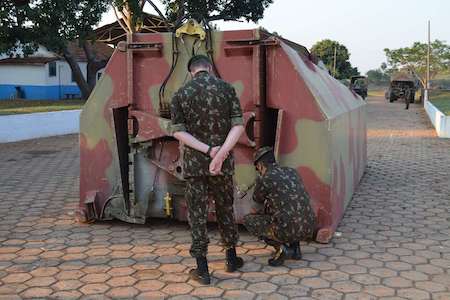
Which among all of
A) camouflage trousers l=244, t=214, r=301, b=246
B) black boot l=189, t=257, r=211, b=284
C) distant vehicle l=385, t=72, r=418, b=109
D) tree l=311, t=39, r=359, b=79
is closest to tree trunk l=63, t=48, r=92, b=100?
distant vehicle l=385, t=72, r=418, b=109

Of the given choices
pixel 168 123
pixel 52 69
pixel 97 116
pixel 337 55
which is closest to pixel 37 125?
pixel 97 116

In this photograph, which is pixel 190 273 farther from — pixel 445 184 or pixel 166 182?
pixel 445 184

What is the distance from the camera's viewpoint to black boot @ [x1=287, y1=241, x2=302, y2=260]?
4141 mm

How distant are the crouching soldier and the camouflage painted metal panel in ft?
1.72

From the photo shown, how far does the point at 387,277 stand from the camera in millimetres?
3863

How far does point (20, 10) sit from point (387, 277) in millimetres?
15440

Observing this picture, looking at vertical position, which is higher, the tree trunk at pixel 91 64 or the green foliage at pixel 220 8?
the green foliage at pixel 220 8

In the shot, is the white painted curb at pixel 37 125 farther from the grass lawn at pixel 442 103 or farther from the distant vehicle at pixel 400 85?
the distant vehicle at pixel 400 85

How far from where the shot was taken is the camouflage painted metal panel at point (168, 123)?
457 centimetres

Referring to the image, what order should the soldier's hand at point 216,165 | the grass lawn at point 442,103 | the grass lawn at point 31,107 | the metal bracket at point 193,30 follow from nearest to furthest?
the soldier's hand at point 216,165, the metal bracket at point 193,30, the grass lawn at point 31,107, the grass lawn at point 442,103

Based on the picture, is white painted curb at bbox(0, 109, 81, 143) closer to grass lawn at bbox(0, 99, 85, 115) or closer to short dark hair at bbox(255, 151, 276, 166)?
grass lawn at bbox(0, 99, 85, 115)

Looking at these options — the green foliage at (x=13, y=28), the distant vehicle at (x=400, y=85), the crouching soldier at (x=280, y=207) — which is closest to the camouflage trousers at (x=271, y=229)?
the crouching soldier at (x=280, y=207)

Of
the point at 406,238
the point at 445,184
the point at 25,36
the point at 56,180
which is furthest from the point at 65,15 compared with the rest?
the point at 406,238

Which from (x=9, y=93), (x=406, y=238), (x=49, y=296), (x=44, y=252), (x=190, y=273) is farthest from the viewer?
(x=9, y=93)
